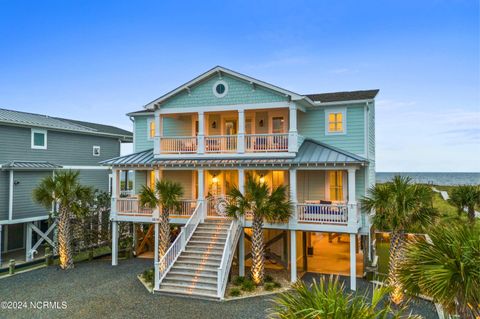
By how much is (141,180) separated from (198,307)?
1079 centimetres

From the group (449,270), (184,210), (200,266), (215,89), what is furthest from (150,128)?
(449,270)

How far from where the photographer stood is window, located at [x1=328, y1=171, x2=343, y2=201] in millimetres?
17297

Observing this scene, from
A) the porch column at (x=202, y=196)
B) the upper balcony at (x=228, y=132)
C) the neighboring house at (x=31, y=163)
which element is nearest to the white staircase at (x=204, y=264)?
the porch column at (x=202, y=196)

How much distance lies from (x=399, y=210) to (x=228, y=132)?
10.4 meters

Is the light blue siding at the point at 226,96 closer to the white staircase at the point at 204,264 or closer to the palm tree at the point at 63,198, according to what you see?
the white staircase at the point at 204,264

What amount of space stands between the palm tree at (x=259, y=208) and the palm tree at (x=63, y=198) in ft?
27.3

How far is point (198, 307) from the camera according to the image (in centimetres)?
1179

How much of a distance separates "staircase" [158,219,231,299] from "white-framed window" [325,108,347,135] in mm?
7022

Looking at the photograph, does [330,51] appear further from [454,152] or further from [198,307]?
[454,152]

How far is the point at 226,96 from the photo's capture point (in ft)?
55.0

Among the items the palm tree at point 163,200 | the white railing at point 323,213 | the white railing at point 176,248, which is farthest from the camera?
the palm tree at point 163,200

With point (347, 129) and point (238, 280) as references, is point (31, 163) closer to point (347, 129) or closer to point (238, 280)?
point (238, 280)

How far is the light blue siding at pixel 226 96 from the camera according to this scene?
16.1 meters

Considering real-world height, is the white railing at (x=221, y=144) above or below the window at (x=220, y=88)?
below
